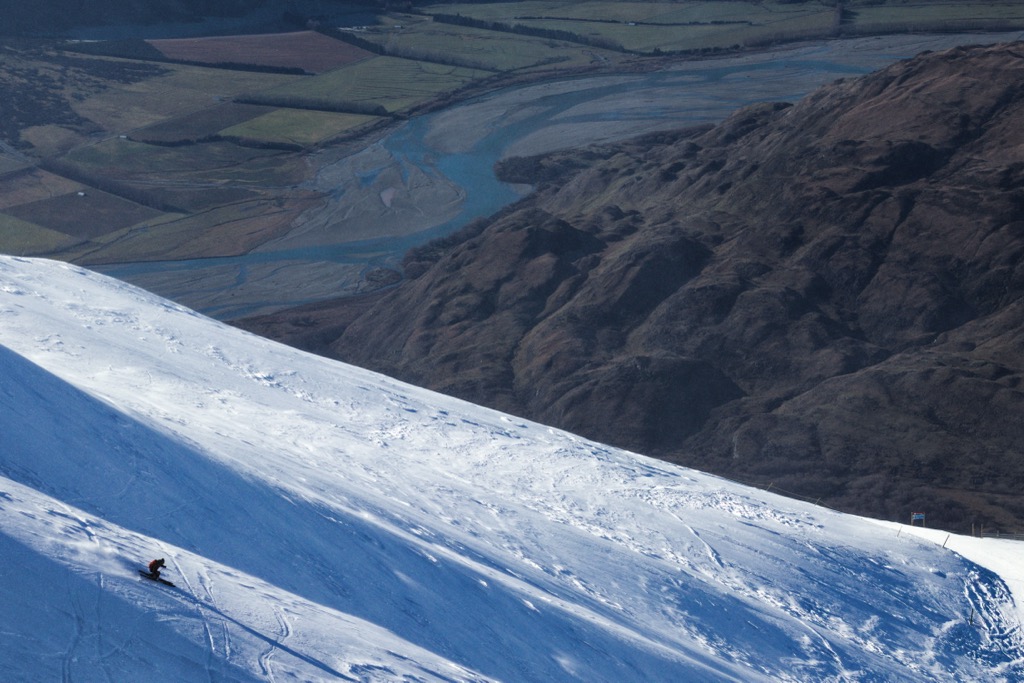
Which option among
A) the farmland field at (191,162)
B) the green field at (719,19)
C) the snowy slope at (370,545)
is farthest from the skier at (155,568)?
the green field at (719,19)

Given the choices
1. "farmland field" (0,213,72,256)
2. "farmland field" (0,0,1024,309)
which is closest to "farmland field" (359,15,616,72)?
"farmland field" (0,0,1024,309)

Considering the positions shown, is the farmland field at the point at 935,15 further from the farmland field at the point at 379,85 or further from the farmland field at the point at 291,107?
the farmland field at the point at 379,85

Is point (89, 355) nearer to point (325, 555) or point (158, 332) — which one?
point (158, 332)

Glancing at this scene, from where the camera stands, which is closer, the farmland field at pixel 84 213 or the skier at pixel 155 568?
the skier at pixel 155 568

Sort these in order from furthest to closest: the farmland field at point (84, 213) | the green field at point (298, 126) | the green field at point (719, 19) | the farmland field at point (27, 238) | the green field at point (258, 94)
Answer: the green field at point (719, 19) < the green field at point (298, 126) < the green field at point (258, 94) < the farmland field at point (84, 213) < the farmland field at point (27, 238)

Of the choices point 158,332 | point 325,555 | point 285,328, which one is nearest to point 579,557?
point 325,555

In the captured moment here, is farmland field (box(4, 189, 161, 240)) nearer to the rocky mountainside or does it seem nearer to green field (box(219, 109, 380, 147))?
green field (box(219, 109, 380, 147))

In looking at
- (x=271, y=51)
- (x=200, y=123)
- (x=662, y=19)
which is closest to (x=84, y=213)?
(x=200, y=123)
